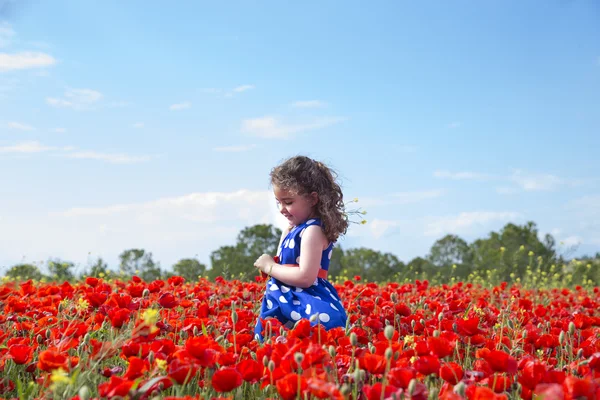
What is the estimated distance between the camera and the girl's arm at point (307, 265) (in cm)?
410

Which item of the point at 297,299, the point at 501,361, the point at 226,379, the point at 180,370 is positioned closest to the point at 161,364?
the point at 180,370

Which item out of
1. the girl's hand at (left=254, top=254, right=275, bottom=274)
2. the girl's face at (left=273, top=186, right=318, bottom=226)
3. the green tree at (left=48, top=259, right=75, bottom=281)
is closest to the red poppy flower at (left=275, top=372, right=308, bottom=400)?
the girl's hand at (left=254, top=254, right=275, bottom=274)

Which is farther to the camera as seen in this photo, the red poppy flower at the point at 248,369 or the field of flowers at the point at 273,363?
the red poppy flower at the point at 248,369

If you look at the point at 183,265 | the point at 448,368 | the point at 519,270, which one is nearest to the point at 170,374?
A: the point at 448,368

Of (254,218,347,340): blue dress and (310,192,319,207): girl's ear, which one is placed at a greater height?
(310,192,319,207): girl's ear

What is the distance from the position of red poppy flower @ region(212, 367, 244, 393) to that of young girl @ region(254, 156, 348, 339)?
76.7 inches

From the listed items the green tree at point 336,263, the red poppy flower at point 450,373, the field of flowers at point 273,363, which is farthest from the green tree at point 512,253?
the red poppy flower at point 450,373

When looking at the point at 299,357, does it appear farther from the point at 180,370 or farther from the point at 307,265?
the point at 307,265

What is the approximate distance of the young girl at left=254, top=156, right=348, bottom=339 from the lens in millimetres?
4117

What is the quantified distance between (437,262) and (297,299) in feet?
41.4

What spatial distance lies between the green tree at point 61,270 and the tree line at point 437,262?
0.02 meters

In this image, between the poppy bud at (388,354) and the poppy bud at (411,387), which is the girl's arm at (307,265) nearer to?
the poppy bud at (388,354)

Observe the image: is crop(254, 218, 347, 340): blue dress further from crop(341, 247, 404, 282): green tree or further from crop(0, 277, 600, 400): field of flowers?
crop(341, 247, 404, 282): green tree

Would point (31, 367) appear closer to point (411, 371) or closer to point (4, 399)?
point (4, 399)
